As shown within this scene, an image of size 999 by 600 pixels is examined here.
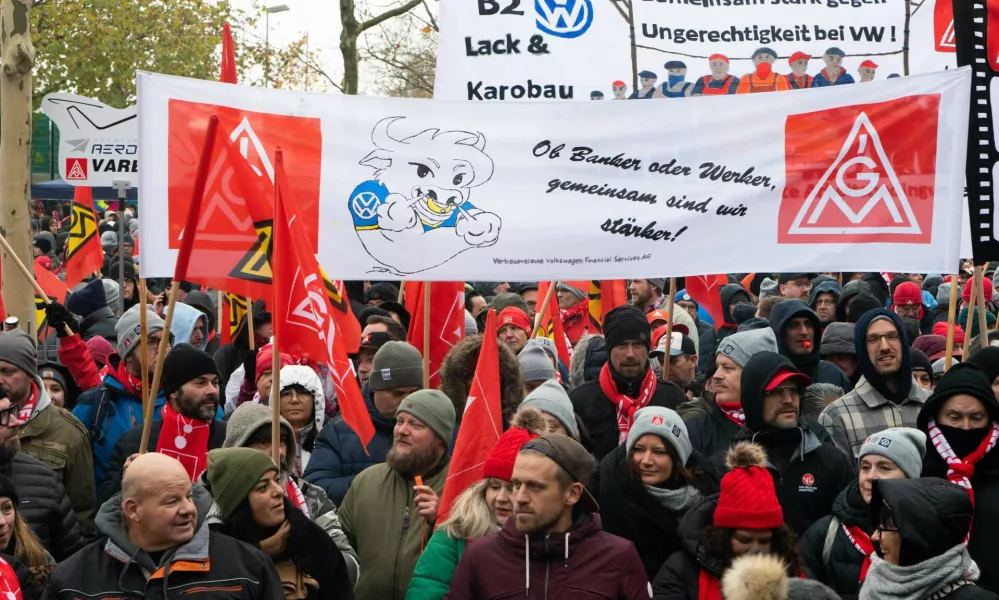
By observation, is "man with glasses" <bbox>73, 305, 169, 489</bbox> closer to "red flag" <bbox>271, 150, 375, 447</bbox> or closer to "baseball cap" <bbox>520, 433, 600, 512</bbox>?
"red flag" <bbox>271, 150, 375, 447</bbox>

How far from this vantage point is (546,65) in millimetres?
7258

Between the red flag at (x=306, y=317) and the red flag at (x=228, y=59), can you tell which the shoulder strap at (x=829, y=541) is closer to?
the red flag at (x=306, y=317)

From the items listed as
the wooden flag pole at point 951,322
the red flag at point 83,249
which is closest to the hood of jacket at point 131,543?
the wooden flag pole at point 951,322

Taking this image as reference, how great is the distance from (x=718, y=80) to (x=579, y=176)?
0.95 m

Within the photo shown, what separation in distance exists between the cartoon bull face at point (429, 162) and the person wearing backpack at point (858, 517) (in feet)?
7.84

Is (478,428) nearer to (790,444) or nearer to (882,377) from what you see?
(790,444)

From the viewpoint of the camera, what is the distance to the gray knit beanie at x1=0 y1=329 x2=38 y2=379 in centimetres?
675

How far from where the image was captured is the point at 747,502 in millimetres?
4984

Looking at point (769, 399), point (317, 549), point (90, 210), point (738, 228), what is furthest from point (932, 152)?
point (90, 210)

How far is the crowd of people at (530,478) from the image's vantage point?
15.3 feet

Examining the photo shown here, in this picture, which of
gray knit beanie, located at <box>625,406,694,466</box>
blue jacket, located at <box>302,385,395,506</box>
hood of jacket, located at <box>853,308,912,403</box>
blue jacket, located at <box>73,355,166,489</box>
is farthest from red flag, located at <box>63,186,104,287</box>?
gray knit beanie, located at <box>625,406,694,466</box>

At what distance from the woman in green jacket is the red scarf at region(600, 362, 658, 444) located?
6.01ft

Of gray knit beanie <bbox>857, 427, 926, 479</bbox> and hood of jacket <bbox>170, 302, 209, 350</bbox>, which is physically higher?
hood of jacket <bbox>170, 302, 209, 350</bbox>

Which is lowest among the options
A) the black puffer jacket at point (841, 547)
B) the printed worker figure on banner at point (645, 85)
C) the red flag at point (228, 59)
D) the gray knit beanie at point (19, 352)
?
the black puffer jacket at point (841, 547)
